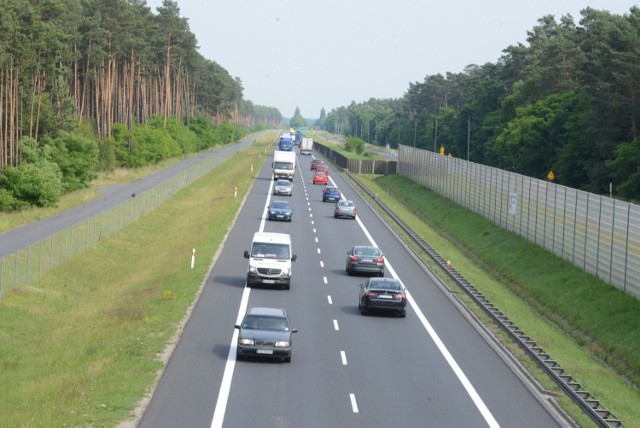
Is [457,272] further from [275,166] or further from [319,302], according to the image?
[275,166]

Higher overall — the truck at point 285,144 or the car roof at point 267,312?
the truck at point 285,144

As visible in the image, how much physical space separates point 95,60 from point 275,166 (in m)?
23.6

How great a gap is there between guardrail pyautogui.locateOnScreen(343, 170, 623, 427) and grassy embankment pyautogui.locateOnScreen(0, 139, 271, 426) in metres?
10.6

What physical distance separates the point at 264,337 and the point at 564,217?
25404mm

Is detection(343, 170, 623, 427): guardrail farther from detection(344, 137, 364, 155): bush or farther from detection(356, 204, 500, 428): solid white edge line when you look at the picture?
detection(344, 137, 364, 155): bush

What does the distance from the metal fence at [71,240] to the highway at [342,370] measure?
814 centimetres

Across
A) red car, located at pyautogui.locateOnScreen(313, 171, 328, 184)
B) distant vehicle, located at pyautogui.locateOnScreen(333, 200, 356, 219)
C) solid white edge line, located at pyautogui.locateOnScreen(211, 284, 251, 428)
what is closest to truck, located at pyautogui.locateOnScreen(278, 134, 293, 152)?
red car, located at pyautogui.locateOnScreen(313, 171, 328, 184)

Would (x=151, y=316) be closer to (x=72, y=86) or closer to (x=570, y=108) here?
(x=570, y=108)

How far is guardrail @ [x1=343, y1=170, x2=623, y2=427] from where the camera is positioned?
23.5 meters

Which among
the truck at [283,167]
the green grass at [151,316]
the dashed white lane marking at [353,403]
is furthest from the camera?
the truck at [283,167]

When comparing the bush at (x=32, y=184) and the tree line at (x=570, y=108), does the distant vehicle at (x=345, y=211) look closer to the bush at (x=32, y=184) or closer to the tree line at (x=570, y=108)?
the tree line at (x=570, y=108)

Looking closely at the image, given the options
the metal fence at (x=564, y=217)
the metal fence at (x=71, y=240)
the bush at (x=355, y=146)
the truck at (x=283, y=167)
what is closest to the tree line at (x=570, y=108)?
the metal fence at (x=564, y=217)

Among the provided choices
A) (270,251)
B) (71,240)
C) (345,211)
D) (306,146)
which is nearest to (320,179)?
(345,211)

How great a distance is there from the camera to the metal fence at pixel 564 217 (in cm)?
3959
